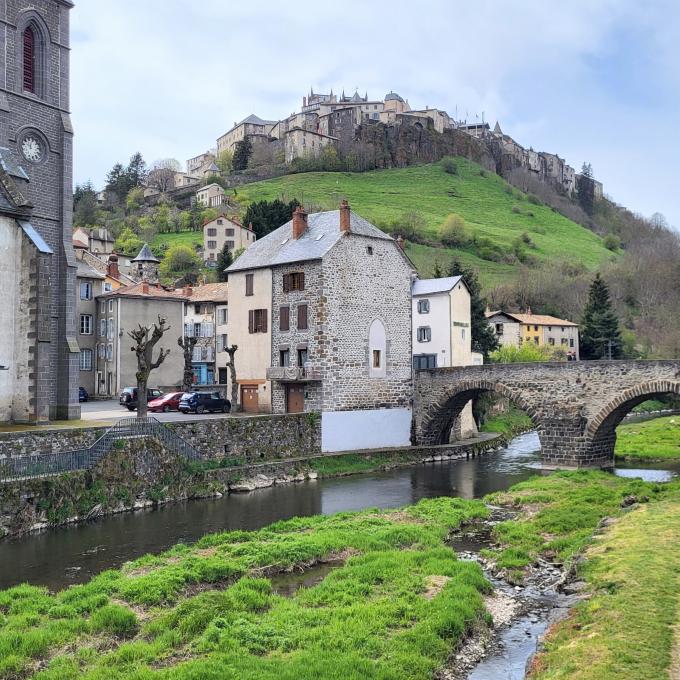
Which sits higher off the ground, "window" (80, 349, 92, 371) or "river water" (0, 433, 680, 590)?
"window" (80, 349, 92, 371)

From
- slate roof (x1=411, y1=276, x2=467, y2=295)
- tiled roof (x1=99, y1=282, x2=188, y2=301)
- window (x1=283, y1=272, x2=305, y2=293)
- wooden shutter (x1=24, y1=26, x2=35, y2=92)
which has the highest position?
wooden shutter (x1=24, y1=26, x2=35, y2=92)

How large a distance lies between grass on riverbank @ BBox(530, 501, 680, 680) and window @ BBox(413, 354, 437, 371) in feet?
98.8

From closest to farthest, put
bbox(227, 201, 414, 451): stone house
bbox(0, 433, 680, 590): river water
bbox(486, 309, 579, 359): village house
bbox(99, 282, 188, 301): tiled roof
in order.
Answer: bbox(0, 433, 680, 590): river water, bbox(227, 201, 414, 451): stone house, bbox(99, 282, 188, 301): tiled roof, bbox(486, 309, 579, 359): village house

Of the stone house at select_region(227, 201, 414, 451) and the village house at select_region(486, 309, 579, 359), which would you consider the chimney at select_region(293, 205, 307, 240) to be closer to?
the stone house at select_region(227, 201, 414, 451)

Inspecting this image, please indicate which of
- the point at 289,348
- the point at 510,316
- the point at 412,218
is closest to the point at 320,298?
the point at 289,348

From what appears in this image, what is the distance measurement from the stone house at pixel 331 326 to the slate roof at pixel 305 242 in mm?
81

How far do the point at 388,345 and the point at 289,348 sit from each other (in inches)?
218

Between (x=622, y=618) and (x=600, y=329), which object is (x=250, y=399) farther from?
(x=600, y=329)

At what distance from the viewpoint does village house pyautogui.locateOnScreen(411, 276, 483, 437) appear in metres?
45.9

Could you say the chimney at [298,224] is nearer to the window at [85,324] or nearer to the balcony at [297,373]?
the balcony at [297,373]

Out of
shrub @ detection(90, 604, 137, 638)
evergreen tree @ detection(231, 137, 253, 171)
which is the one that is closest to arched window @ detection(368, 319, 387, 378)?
shrub @ detection(90, 604, 137, 638)

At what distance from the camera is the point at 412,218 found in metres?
113

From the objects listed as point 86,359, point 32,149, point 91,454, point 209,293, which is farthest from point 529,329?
point 91,454

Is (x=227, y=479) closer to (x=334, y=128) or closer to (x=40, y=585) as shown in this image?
(x=40, y=585)
